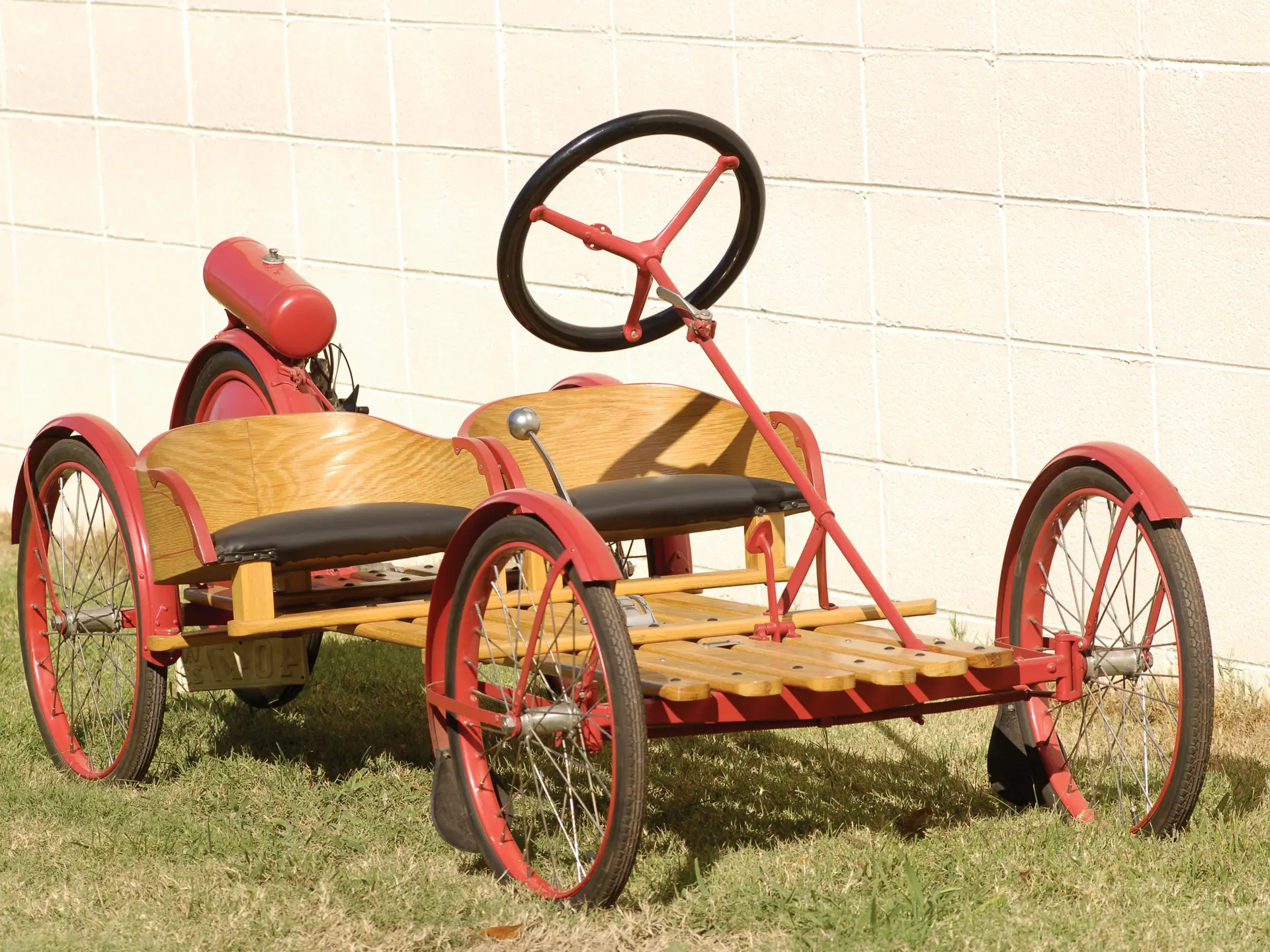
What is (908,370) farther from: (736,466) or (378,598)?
(378,598)

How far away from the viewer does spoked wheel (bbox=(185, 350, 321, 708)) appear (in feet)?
17.5

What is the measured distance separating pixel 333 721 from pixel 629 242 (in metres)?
1.81

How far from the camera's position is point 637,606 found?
4.34 m

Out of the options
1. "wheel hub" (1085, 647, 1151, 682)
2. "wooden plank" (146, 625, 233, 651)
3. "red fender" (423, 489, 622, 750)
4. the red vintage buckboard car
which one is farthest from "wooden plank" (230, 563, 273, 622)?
"wheel hub" (1085, 647, 1151, 682)

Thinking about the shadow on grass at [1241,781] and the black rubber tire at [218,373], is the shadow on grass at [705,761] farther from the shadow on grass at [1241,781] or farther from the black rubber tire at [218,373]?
the black rubber tire at [218,373]

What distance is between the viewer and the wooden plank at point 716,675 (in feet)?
11.8

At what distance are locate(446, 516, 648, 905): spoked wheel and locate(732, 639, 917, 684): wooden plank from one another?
1.16 feet

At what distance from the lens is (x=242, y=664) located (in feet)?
15.7

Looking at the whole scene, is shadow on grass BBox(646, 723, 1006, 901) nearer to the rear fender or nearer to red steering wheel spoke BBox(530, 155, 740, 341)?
red steering wheel spoke BBox(530, 155, 740, 341)

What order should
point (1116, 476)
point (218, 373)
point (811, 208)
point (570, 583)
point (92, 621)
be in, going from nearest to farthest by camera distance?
point (570, 583) < point (1116, 476) < point (92, 621) < point (218, 373) < point (811, 208)

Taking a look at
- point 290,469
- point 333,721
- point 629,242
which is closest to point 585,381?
point 629,242

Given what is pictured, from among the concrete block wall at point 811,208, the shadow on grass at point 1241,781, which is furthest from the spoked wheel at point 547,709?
the concrete block wall at point 811,208

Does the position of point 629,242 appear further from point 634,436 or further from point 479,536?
point 479,536

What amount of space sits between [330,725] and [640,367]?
1.79m
